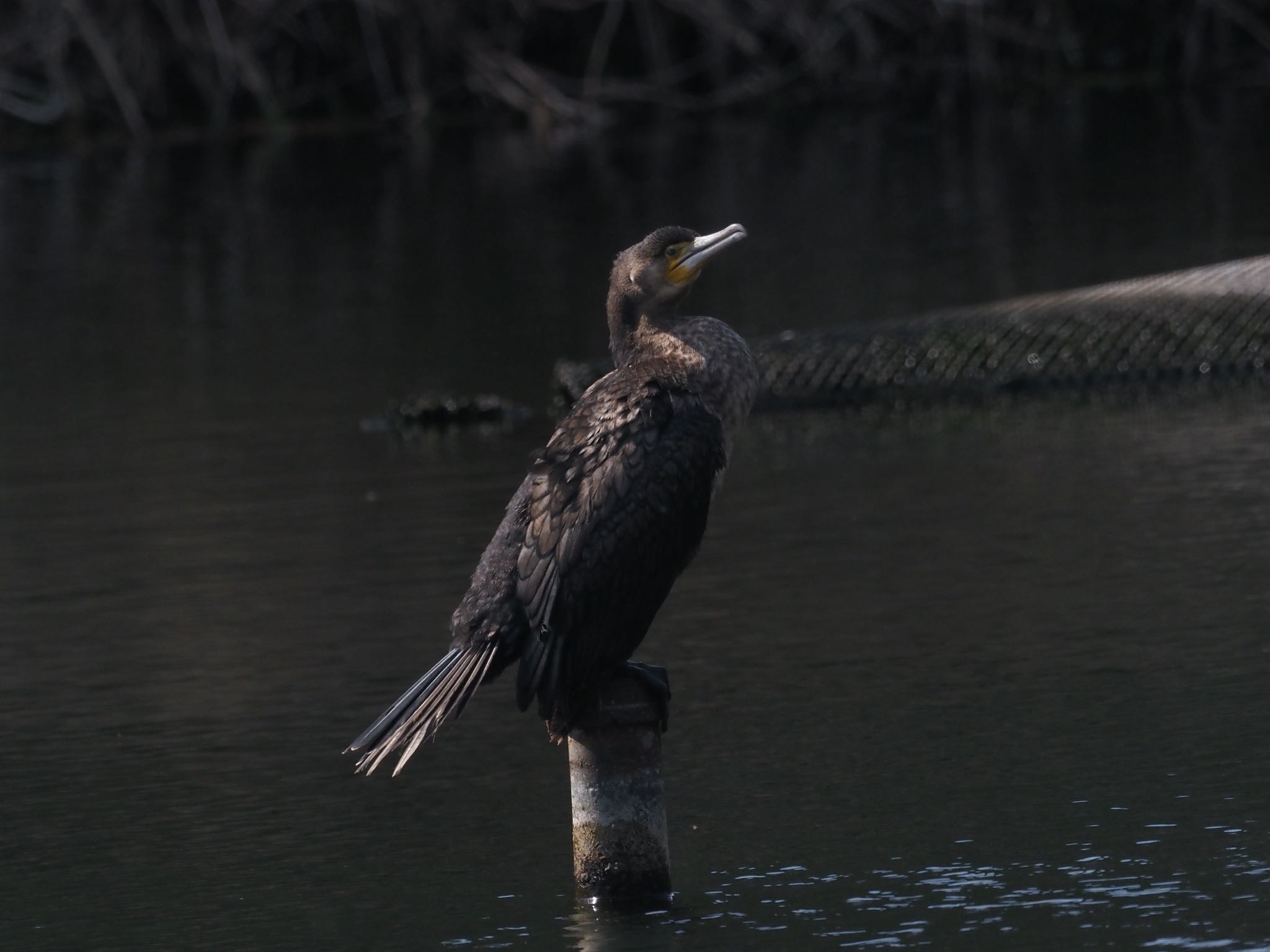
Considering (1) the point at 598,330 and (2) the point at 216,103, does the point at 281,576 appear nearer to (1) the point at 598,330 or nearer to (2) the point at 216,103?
(1) the point at 598,330

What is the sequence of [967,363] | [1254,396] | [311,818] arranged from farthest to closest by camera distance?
[967,363]
[1254,396]
[311,818]

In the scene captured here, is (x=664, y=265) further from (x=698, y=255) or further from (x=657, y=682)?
(x=657, y=682)

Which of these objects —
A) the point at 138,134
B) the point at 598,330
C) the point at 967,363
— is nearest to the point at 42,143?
the point at 138,134

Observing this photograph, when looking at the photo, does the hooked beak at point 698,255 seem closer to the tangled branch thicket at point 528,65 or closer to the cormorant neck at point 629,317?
the cormorant neck at point 629,317

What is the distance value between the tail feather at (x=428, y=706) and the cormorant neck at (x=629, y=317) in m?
0.81

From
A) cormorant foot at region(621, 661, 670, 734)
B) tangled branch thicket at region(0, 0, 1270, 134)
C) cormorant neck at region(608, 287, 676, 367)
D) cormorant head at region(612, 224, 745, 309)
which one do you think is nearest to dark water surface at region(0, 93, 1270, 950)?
cormorant foot at region(621, 661, 670, 734)

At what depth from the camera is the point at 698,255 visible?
5.46 meters

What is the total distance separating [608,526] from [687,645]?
2229 millimetres

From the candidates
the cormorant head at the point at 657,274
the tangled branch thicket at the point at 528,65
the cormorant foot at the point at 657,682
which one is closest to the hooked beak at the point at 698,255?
the cormorant head at the point at 657,274

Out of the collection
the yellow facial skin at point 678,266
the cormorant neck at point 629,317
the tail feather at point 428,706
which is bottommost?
the tail feather at point 428,706

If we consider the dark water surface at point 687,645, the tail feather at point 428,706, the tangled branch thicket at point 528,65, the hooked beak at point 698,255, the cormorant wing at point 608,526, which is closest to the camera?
the tail feather at point 428,706

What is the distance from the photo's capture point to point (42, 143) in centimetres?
2856

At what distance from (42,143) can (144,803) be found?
928 inches

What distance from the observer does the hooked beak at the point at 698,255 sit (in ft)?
17.9
